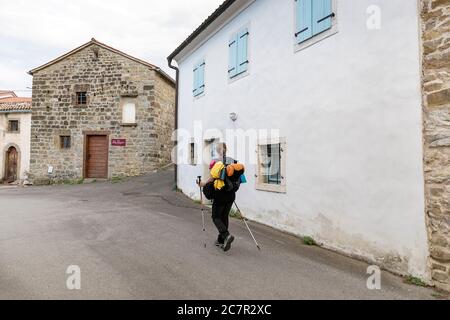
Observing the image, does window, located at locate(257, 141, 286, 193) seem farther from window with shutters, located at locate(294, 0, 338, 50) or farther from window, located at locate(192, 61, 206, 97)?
window, located at locate(192, 61, 206, 97)

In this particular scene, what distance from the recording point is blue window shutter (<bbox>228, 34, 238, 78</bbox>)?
8.45m

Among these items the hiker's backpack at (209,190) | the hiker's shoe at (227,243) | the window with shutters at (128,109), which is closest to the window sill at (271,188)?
the hiker's shoe at (227,243)

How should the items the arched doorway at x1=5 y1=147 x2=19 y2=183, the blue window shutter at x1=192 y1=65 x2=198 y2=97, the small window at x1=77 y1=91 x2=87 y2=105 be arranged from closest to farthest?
the blue window shutter at x1=192 y1=65 x2=198 y2=97
the small window at x1=77 y1=91 x2=87 y2=105
the arched doorway at x1=5 y1=147 x2=19 y2=183

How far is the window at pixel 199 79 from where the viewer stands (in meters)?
10.4

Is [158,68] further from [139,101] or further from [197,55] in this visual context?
[197,55]

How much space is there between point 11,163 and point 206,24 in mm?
17804

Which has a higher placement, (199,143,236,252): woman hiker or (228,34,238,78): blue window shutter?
(228,34,238,78): blue window shutter

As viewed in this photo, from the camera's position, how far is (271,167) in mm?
7215

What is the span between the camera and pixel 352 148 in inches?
198

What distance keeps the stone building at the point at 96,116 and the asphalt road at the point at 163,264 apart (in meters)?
9.30

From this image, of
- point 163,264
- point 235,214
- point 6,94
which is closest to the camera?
point 163,264

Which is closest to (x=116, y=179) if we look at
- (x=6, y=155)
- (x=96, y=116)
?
(x=96, y=116)

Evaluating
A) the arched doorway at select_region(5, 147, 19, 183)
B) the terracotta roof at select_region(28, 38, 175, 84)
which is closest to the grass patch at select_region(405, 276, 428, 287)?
the terracotta roof at select_region(28, 38, 175, 84)

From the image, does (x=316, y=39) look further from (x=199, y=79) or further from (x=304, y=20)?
(x=199, y=79)
